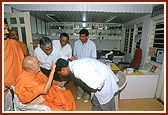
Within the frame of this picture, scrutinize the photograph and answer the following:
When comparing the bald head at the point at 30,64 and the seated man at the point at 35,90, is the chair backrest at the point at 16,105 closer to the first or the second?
the seated man at the point at 35,90

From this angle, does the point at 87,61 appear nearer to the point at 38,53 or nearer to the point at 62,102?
the point at 62,102

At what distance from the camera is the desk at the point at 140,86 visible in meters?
2.43

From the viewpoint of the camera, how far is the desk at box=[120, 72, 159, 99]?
2.43 meters

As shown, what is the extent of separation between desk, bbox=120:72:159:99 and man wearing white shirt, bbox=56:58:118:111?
1.02 m

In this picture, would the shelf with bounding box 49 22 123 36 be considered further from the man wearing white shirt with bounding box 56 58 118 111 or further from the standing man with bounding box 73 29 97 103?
the man wearing white shirt with bounding box 56 58 118 111

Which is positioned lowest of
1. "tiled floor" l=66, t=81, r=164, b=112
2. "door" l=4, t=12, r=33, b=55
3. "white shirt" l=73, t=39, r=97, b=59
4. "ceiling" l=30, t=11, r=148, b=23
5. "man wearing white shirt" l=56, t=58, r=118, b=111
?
"tiled floor" l=66, t=81, r=164, b=112

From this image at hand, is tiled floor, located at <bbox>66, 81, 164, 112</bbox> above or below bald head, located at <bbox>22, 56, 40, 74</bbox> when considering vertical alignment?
below

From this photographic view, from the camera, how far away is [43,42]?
1705 millimetres

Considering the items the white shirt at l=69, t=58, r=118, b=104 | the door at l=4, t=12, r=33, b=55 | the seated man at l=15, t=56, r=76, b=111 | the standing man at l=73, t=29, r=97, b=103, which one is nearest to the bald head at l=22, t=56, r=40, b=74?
the seated man at l=15, t=56, r=76, b=111

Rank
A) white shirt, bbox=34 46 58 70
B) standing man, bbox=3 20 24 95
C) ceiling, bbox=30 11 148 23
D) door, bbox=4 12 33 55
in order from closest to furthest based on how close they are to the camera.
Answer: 1. standing man, bbox=3 20 24 95
2. white shirt, bbox=34 46 58 70
3. door, bbox=4 12 33 55
4. ceiling, bbox=30 11 148 23

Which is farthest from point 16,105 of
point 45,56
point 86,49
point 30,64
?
point 86,49

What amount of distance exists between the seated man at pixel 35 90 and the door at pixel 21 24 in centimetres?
129

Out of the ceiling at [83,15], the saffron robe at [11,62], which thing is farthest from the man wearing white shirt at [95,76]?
the ceiling at [83,15]

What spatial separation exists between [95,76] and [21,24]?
1927 millimetres
